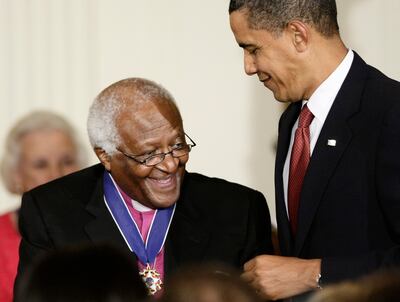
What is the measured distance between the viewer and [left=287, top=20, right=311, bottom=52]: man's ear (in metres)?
3.65

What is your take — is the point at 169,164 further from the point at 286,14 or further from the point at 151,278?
the point at 286,14

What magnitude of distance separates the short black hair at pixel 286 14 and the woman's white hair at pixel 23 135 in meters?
1.45

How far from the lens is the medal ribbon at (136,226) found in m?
3.82

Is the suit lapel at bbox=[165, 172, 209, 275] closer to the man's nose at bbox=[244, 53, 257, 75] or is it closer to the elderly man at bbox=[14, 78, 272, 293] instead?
the elderly man at bbox=[14, 78, 272, 293]

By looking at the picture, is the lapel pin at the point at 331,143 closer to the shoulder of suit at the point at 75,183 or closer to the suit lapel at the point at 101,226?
the suit lapel at the point at 101,226

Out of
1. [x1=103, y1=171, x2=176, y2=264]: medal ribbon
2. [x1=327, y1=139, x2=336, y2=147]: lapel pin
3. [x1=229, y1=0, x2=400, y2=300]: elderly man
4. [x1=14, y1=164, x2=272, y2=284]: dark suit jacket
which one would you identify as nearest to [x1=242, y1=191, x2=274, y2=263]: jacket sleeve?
[x1=14, y1=164, x2=272, y2=284]: dark suit jacket

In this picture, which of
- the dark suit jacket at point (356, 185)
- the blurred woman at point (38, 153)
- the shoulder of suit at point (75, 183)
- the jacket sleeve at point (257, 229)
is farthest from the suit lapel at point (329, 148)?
the blurred woman at point (38, 153)

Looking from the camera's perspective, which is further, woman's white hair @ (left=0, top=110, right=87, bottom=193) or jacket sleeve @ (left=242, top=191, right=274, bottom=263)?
woman's white hair @ (left=0, top=110, right=87, bottom=193)

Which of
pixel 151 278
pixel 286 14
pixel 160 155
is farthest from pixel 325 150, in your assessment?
pixel 151 278

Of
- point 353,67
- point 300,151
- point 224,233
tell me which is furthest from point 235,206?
point 353,67

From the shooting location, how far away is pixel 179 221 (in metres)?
3.94

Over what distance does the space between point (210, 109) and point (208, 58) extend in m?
0.26

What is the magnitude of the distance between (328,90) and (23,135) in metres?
1.72

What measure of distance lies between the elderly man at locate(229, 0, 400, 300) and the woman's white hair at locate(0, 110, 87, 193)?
1.36 m
